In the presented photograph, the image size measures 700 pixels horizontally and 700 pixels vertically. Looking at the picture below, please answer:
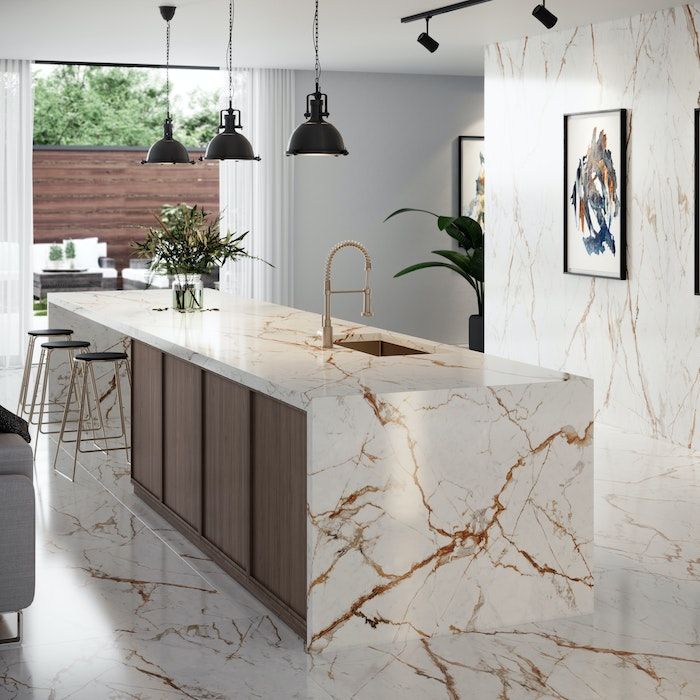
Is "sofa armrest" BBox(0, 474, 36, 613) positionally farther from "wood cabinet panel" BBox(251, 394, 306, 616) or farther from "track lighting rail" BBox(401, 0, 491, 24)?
"track lighting rail" BBox(401, 0, 491, 24)

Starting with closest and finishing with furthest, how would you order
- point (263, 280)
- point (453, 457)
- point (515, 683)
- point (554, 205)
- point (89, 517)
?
point (515, 683), point (453, 457), point (89, 517), point (554, 205), point (263, 280)

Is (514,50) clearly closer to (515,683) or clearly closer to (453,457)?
(453,457)

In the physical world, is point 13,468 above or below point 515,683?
above

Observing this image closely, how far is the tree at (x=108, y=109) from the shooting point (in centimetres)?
2014

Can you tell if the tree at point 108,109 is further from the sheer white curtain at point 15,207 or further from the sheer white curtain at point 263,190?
the sheer white curtain at point 15,207

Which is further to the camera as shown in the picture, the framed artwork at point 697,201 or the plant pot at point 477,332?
the plant pot at point 477,332

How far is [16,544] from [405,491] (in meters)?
1.30

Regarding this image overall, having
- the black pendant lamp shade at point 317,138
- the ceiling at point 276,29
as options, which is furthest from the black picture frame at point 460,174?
the black pendant lamp shade at point 317,138

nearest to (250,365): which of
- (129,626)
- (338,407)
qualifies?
(338,407)

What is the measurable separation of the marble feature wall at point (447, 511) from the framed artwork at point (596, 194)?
3.50 m

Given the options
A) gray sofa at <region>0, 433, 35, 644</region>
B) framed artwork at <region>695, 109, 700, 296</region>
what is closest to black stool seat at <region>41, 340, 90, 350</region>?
gray sofa at <region>0, 433, 35, 644</region>

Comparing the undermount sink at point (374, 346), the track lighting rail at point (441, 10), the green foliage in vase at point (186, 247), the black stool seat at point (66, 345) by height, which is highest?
the track lighting rail at point (441, 10)

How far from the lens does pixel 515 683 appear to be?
11.4 feet

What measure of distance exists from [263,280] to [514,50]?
3.22 m
